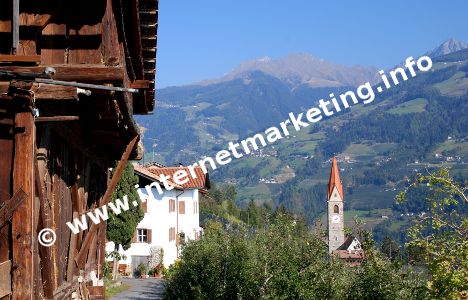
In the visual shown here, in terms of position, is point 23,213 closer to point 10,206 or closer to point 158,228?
point 10,206

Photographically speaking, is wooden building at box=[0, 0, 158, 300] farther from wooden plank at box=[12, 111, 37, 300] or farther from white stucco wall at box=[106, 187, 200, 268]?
white stucco wall at box=[106, 187, 200, 268]

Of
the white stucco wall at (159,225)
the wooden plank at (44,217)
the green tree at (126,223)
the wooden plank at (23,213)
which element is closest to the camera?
the wooden plank at (23,213)

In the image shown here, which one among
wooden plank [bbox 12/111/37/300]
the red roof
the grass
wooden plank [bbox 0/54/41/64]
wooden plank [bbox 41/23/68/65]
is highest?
A: the red roof

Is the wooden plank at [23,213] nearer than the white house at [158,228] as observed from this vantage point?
Yes

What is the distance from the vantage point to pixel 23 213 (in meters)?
6.11

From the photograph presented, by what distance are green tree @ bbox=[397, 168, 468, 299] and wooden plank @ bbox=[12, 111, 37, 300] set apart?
5.97m

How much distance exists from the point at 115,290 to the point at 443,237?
28.2 m

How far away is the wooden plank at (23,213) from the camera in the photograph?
612cm

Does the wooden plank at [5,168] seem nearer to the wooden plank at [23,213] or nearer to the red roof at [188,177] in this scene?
the wooden plank at [23,213]

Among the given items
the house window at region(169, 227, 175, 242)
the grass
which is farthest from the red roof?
the grass

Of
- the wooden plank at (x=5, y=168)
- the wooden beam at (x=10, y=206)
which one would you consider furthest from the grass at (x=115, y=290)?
the wooden beam at (x=10, y=206)

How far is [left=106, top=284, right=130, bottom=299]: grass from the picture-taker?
34.4m

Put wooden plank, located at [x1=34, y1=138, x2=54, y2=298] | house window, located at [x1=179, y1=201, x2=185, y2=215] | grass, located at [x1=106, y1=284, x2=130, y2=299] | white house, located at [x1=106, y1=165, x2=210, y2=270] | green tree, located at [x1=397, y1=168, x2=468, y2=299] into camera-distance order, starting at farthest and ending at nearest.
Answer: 1. house window, located at [x1=179, y1=201, x2=185, y2=215]
2. white house, located at [x1=106, y1=165, x2=210, y2=270]
3. grass, located at [x1=106, y1=284, x2=130, y2=299]
4. green tree, located at [x1=397, y1=168, x2=468, y2=299]
5. wooden plank, located at [x1=34, y1=138, x2=54, y2=298]

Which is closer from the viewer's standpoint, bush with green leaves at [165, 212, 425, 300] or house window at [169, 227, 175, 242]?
bush with green leaves at [165, 212, 425, 300]
